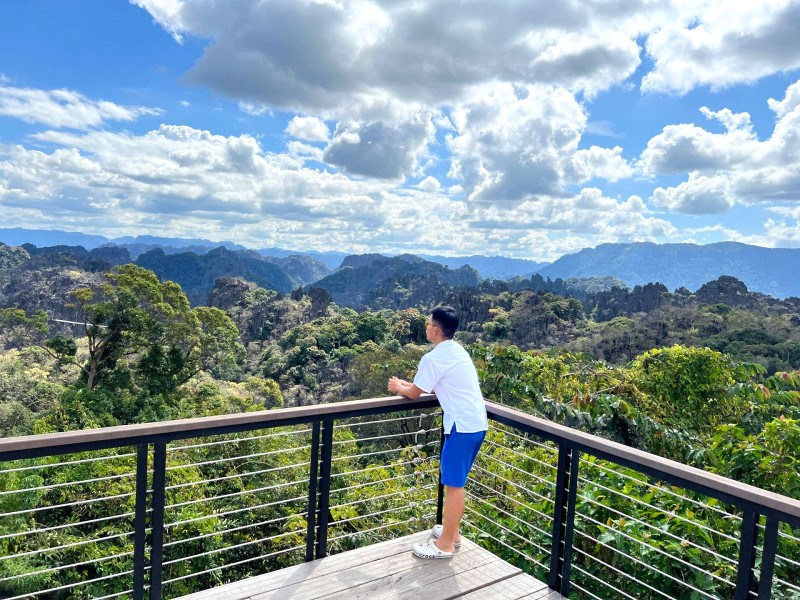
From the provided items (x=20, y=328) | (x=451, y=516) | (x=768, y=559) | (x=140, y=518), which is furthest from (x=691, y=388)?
(x=20, y=328)

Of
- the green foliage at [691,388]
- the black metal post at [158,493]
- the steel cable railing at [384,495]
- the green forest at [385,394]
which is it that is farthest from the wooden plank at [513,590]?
the green foliage at [691,388]

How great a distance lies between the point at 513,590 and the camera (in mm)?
2361

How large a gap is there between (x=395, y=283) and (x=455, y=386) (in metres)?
140

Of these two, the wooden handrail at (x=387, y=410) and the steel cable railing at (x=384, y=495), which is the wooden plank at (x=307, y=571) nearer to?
the steel cable railing at (x=384, y=495)

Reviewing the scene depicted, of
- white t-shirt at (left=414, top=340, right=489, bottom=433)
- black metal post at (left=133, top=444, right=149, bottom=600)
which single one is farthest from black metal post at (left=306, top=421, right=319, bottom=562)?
black metal post at (left=133, top=444, right=149, bottom=600)

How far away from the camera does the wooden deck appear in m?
2.23

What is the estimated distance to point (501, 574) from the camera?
2482mm

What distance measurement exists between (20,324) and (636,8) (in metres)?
28.6

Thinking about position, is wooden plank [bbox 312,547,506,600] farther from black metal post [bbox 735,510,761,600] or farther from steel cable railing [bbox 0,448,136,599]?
steel cable railing [bbox 0,448,136,599]

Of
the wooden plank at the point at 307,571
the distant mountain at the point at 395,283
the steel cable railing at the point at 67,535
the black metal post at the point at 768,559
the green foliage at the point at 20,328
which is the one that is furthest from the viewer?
the distant mountain at the point at 395,283

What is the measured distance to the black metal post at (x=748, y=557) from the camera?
5.10ft

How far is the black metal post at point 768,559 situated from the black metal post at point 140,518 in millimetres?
2041

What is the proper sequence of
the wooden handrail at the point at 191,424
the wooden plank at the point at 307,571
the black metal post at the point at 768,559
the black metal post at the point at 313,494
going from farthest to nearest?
the black metal post at the point at 313,494
the wooden plank at the point at 307,571
the wooden handrail at the point at 191,424
the black metal post at the point at 768,559

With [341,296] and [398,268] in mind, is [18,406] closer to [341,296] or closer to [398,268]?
[341,296]
